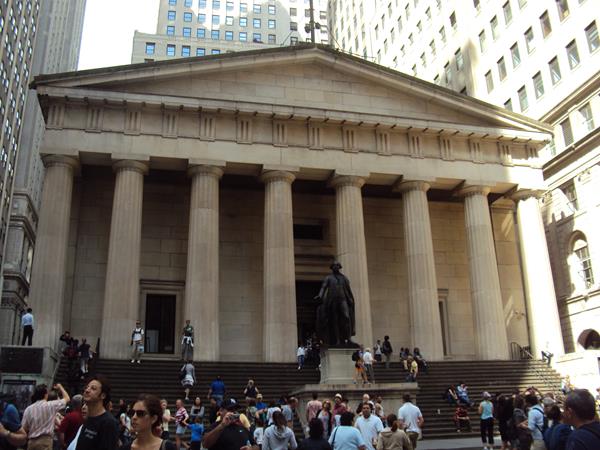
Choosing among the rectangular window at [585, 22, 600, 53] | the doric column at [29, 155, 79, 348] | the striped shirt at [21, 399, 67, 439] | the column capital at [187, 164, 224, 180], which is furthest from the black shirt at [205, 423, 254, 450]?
the rectangular window at [585, 22, 600, 53]

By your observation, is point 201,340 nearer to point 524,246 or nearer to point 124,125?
point 124,125

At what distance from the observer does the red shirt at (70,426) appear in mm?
8070

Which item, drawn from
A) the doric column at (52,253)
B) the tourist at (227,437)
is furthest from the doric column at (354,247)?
the tourist at (227,437)

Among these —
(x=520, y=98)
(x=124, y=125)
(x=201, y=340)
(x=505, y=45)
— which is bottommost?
(x=201, y=340)

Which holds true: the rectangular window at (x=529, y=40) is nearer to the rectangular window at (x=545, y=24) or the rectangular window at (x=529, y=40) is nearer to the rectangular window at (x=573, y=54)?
the rectangular window at (x=545, y=24)

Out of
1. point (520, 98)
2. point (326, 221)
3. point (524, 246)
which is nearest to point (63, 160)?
point (326, 221)

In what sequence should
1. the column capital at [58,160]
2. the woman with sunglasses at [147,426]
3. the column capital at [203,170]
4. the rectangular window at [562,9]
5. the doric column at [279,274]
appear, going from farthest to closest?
the rectangular window at [562,9] → the column capital at [203,170] → the column capital at [58,160] → the doric column at [279,274] → the woman with sunglasses at [147,426]

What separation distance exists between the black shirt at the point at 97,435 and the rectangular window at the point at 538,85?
1624 inches

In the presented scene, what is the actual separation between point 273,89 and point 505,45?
2218 cm

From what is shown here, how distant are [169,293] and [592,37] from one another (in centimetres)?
2817

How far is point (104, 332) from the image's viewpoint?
2658cm

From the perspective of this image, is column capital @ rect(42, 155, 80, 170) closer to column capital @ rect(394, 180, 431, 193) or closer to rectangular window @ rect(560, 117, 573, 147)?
column capital @ rect(394, 180, 431, 193)

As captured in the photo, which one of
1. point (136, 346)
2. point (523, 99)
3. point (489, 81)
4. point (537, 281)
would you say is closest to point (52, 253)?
point (136, 346)

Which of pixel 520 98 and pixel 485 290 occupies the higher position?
pixel 520 98
